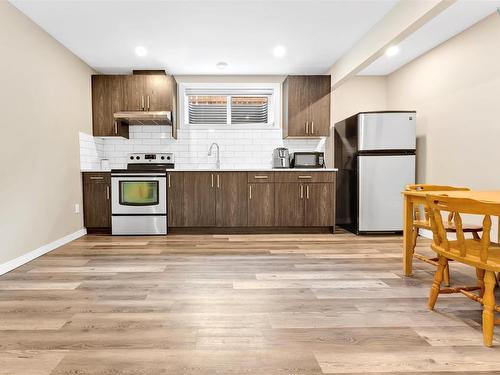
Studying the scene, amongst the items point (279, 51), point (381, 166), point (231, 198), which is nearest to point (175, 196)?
point (231, 198)

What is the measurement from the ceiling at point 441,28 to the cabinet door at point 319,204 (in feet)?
6.43

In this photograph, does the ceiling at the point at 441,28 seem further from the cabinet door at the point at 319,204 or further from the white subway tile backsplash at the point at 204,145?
the cabinet door at the point at 319,204

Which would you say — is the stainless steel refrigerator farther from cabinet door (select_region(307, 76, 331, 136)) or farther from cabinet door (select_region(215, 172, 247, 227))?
cabinet door (select_region(215, 172, 247, 227))

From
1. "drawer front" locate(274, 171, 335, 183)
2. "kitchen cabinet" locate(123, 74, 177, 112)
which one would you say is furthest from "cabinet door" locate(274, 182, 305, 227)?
"kitchen cabinet" locate(123, 74, 177, 112)

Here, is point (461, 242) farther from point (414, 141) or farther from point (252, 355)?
point (414, 141)

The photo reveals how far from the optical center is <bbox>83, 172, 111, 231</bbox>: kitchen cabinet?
4.49 metres

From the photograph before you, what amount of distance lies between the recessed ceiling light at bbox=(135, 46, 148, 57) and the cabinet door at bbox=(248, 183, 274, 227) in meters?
2.17

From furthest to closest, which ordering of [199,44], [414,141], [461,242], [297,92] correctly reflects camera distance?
[297,92] → [414,141] → [199,44] → [461,242]

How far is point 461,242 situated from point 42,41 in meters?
4.22

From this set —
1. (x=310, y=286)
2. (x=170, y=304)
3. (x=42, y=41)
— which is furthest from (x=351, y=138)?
(x=42, y=41)

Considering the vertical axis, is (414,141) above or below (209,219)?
above

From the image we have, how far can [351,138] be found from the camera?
456 centimetres

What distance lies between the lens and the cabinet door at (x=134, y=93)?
185 inches

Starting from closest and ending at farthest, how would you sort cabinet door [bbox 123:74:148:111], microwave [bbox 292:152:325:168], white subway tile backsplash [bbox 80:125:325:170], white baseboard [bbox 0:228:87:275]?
1. white baseboard [bbox 0:228:87:275]
2. cabinet door [bbox 123:74:148:111]
3. microwave [bbox 292:152:325:168]
4. white subway tile backsplash [bbox 80:125:325:170]
